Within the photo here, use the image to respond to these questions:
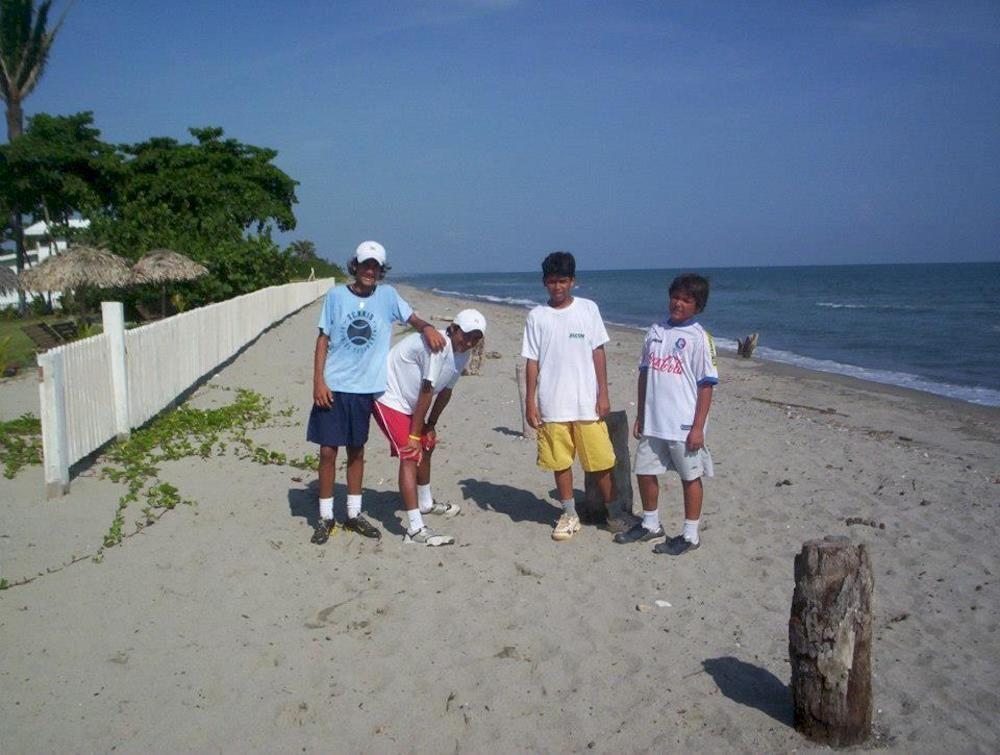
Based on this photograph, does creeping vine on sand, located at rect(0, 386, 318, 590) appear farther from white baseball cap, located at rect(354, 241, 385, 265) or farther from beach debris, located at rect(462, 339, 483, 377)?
A: beach debris, located at rect(462, 339, 483, 377)

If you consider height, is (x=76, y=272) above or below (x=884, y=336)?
above

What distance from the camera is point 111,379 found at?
7707 mm

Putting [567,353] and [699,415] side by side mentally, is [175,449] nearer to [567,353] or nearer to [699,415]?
[567,353]

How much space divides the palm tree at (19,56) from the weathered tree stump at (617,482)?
100ft

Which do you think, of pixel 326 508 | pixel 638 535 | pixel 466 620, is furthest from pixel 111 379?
pixel 638 535

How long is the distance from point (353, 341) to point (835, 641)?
317cm

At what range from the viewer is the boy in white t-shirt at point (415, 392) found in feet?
16.5

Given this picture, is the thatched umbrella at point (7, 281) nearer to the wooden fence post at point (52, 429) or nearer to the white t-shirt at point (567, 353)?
the wooden fence post at point (52, 429)

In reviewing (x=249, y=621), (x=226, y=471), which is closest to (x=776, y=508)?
(x=249, y=621)

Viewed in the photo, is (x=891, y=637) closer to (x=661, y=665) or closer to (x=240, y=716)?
(x=661, y=665)

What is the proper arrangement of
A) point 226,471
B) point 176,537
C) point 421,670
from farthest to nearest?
point 226,471 → point 176,537 → point 421,670

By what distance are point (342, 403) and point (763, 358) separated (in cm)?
1817

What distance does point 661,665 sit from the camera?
3789mm

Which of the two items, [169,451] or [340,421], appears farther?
[169,451]
